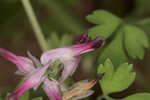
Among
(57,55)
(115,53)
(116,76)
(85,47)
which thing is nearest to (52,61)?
(57,55)

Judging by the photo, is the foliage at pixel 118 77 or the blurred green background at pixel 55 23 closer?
the foliage at pixel 118 77

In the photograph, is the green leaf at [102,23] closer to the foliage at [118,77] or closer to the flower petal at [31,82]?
the foliage at [118,77]

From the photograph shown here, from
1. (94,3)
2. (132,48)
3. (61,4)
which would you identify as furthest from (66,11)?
(132,48)

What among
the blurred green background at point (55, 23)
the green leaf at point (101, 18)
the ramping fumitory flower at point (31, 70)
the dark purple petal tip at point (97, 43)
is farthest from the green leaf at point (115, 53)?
the blurred green background at point (55, 23)

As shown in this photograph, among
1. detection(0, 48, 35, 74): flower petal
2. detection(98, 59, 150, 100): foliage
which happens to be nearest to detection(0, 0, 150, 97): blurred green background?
detection(98, 59, 150, 100): foliage

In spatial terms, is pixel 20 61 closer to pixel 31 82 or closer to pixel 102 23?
pixel 31 82

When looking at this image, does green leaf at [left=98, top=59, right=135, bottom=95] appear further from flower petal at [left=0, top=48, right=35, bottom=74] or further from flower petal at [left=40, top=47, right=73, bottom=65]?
flower petal at [left=0, top=48, right=35, bottom=74]
